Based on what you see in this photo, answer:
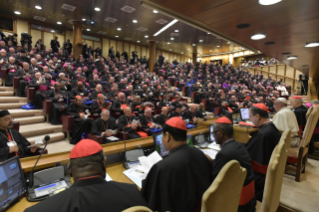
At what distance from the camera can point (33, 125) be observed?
5.55 meters

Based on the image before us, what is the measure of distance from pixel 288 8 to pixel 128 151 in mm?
3087

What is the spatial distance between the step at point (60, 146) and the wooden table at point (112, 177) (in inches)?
119

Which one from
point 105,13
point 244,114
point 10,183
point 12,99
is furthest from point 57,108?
point 105,13

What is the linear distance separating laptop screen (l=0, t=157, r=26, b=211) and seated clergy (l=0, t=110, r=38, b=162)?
1029 mm

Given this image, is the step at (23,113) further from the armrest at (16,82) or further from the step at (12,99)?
the armrest at (16,82)

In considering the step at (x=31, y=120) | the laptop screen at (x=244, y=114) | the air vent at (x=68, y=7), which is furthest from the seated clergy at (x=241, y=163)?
the air vent at (x=68, y=7)

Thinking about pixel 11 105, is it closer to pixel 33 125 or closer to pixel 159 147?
pixel 33 125

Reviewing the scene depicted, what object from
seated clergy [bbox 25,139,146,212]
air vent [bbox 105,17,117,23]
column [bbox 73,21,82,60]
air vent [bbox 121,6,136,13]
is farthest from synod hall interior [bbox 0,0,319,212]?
column [bbox 73,21,82,60]

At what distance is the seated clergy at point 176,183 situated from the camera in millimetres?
1380

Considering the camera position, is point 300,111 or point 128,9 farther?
point 128,9

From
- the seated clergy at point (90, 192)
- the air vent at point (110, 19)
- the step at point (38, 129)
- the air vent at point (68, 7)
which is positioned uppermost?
the air vent at point (110, 19)

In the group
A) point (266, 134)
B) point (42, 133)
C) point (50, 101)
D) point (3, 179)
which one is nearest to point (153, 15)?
point (50, 101)

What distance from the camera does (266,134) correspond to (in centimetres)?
257

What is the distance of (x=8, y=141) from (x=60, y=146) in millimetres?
2335
